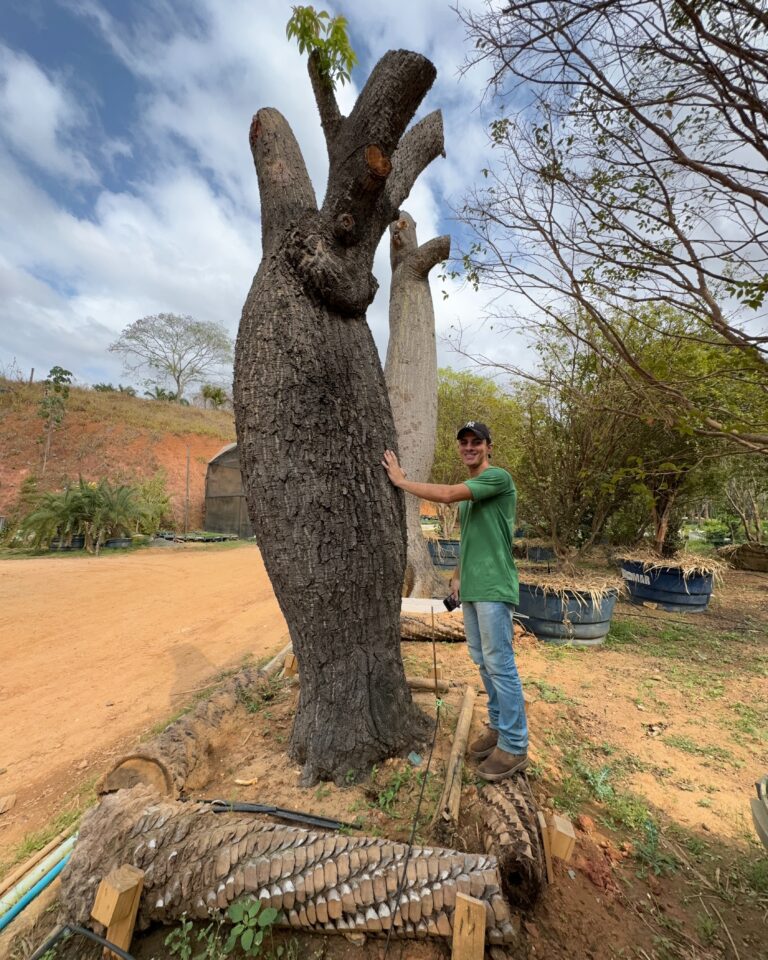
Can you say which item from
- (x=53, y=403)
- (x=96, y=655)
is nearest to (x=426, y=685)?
(x=96, y=655)

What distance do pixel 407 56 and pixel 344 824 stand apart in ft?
10.8

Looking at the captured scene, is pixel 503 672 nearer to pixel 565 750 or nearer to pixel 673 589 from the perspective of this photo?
pixel 565 750

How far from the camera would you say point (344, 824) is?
176 centimetres

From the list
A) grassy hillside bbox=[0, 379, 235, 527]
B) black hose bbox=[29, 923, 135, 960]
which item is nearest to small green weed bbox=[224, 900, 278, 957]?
black hose bbox=[29, 923, 135, 960]

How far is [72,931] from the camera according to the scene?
1.37 meters

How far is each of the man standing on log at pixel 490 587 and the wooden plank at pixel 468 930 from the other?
761 mm

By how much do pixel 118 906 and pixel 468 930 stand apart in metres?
1.03

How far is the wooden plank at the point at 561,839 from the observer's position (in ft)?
5.28

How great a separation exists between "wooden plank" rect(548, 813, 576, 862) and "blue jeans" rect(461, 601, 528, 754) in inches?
15.9

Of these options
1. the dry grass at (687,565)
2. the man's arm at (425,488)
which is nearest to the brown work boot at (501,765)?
the man's arm at (425,488)

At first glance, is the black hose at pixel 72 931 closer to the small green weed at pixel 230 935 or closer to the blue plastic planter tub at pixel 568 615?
the small green weed at pixel 230 935

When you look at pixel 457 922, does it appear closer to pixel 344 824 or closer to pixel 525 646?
pixel 344 824

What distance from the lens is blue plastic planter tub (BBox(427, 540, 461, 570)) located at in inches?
337

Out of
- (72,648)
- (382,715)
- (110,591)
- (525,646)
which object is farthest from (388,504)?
(110,591)
